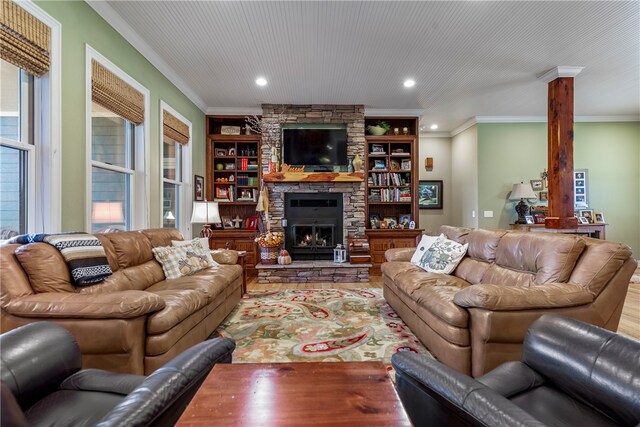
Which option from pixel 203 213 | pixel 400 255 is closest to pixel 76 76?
pixel 203 213

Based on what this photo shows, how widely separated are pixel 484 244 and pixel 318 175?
9.74 feet

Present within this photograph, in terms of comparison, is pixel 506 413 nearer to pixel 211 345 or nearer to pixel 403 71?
pixel 211 345

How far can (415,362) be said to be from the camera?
4.10ft

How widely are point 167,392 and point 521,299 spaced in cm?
194

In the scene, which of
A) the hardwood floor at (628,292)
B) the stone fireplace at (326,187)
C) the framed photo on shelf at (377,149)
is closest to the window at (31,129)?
the hardwood floor at (628,292)

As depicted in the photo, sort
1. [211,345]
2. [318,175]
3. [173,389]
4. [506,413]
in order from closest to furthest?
[506,413] < [173,389] < [211,345] < [318,175]

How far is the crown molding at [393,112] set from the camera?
226 inches

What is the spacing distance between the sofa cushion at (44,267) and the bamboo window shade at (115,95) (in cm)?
153

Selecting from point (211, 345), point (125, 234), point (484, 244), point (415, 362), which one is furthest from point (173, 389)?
point (484, 244)

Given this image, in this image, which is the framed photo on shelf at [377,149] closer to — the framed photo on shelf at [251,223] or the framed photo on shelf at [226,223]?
the framed photo on shelf at [251,223]

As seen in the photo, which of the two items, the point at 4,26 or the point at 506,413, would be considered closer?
the point at 506,413

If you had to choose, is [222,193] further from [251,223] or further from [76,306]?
[76,306]

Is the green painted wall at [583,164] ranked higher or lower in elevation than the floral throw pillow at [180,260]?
higher

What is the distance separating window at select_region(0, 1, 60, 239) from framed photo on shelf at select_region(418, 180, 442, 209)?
6418 mm
